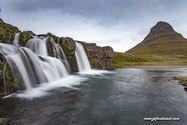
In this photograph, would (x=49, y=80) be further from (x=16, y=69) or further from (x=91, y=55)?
(x=91, y=55)

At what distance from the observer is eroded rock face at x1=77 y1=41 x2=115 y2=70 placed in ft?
138

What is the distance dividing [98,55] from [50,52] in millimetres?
25620

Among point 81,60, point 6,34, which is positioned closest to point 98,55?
point 81,60

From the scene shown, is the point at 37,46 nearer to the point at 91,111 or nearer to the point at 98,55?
the point at 91,111

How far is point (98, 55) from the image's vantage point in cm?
4647

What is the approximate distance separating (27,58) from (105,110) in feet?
43.5

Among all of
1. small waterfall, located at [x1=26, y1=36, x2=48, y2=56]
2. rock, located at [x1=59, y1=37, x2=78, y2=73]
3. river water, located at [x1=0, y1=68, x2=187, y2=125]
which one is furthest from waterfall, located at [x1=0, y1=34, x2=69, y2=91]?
rock, located at [x1=59, y1=37, x2=78, y2=73]

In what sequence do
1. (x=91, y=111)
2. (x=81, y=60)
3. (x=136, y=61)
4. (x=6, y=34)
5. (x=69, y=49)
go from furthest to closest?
(x=136, y=61) → (x=81, y=60) → (x=69, y=49) → (x=6, y=34) → (x=91, y=111)

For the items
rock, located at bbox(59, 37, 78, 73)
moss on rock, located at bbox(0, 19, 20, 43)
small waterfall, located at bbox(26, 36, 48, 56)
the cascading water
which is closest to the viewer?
the cascading water

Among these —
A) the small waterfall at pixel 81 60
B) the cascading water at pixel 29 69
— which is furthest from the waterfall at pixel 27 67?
the small waterfall at pixel 81 60

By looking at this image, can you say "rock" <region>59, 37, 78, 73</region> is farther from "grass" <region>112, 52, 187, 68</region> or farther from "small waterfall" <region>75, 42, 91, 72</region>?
"grass" <region>112, 52, 187, 68</region>

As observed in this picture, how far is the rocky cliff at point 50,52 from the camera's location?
35.0 feet

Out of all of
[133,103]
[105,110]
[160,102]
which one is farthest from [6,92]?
[160,102]

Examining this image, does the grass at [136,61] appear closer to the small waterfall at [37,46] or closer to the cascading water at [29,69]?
the small waterfall at [37,46]
